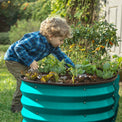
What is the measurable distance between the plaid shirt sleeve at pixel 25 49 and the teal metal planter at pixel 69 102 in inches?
20.8

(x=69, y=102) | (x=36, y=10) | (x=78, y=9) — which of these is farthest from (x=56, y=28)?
(x=36, y=10)

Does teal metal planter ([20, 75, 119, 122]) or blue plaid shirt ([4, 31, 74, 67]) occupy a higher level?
blue plaid shirt ([4, 31, 74, 67])

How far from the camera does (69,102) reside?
1667 mm

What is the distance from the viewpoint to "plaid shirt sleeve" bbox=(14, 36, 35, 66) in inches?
90.0

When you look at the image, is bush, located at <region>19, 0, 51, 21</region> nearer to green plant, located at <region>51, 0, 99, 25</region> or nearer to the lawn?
green plant, located at <region>51, 0, 99, 25</region>

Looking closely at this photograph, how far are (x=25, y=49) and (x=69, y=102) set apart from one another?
0.89 m

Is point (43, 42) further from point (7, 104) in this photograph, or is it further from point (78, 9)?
point (78, 9)

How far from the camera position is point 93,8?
6.04 meters

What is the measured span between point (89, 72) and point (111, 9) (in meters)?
3.79

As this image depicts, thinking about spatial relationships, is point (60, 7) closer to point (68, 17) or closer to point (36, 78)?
point (68, 17)

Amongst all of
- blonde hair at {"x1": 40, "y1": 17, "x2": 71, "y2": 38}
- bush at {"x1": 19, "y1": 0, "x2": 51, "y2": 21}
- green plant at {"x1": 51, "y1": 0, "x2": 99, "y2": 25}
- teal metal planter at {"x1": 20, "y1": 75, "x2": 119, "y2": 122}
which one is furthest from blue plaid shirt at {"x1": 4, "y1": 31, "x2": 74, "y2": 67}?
bush at {"x1": 19, "y1": 0, "x2": 51, "y2": 21}

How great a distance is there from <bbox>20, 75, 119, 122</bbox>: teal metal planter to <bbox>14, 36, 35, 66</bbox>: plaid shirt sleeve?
53 centimetres

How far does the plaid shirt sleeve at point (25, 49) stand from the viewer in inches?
90.0

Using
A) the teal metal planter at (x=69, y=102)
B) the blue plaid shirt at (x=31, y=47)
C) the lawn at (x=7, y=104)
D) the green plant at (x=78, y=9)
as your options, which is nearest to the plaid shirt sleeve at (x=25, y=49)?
the blue plaid shirt at (x=31, y=47)
